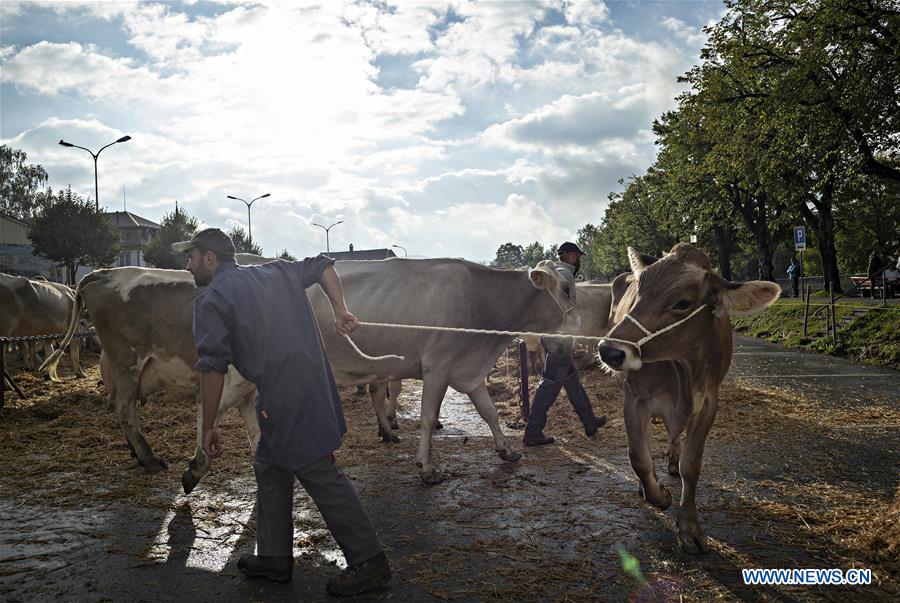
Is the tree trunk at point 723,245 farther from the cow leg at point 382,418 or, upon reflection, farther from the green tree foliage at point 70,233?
the green tree foliage at point 70,233

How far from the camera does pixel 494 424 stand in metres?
6.84

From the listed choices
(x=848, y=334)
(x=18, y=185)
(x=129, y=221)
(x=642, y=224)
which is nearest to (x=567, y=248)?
(x=848, y=334)

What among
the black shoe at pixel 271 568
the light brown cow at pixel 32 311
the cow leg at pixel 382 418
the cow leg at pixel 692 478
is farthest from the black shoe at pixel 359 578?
the light brown cow at pixel 32 311

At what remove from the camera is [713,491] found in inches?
219

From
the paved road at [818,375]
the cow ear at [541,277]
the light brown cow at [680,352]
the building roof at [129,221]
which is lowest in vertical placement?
the paved road at [818,375]

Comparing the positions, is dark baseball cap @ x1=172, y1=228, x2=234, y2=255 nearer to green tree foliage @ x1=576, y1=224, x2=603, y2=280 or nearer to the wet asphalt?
the wet asphalt

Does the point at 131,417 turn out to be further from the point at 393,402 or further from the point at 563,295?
the point at 563,295

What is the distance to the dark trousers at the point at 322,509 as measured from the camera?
3867mm

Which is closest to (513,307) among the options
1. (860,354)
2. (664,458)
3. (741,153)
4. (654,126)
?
(664,458)

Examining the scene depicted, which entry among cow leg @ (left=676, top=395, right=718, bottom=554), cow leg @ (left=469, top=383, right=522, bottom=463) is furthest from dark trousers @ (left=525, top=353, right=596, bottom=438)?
cow leg @ (left=676, top=395, right=718, bottom=554)

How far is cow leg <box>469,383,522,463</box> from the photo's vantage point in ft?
22.0

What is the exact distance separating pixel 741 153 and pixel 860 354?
9.49 m

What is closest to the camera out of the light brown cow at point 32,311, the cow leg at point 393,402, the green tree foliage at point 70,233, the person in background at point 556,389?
the person in background at point 556,389

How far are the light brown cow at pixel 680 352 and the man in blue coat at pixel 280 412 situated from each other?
1.88 m
